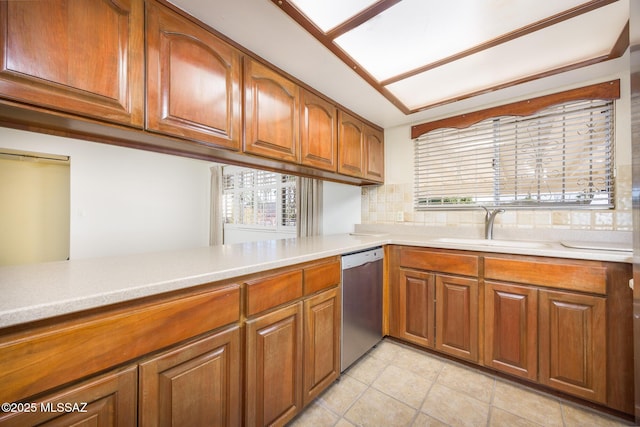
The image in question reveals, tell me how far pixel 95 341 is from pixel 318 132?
1.68 m

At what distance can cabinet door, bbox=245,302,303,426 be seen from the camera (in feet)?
3.49

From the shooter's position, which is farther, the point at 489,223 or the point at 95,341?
the point at 489,223

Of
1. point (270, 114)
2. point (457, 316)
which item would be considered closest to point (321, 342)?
point (457, 316)

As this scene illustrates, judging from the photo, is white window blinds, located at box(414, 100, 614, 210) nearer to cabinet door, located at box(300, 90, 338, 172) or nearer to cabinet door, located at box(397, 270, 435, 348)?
cabinet door, located at box(397, 270, 435, 348)

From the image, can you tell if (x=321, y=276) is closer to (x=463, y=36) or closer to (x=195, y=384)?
(x=195, y=384)

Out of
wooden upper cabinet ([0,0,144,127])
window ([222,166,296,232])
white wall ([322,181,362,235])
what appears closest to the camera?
wooden upper cabinet ([0,0,144,127])

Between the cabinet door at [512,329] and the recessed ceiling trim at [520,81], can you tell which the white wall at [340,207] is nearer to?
the recessed ceiling trim at [520,81]

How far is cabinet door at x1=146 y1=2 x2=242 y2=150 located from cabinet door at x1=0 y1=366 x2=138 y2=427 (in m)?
0.94

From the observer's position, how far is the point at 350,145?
223 cm

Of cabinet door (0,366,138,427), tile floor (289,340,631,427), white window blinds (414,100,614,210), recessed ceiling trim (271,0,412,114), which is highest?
recessed ceiling trim (271,0,412,114)

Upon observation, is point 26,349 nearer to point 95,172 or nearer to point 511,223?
point 511,223

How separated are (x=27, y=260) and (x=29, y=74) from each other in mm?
4254

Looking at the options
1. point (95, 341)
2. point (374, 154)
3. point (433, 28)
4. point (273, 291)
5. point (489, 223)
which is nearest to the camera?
point (95, 341)

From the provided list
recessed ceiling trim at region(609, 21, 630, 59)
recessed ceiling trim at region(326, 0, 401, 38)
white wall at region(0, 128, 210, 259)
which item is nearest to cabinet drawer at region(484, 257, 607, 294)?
recessed ceiling trim at region(609, 21, 630, 59)
